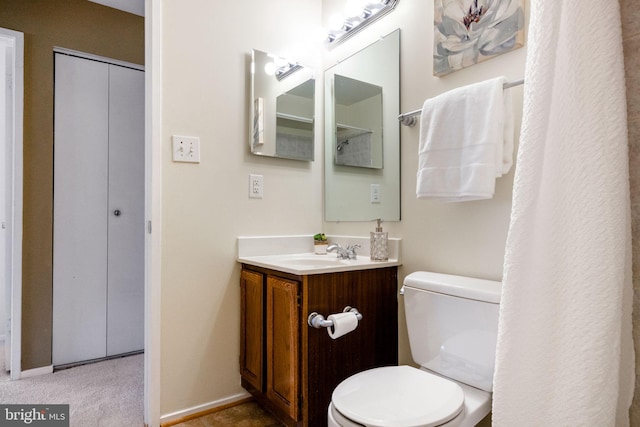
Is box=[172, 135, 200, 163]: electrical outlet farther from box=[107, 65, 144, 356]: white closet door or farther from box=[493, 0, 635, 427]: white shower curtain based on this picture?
box=[493, 0, 635, 427]: white shower curtain

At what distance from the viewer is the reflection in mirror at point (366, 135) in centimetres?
167

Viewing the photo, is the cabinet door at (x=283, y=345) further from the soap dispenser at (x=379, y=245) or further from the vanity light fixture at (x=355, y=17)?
the vanity light fixture at (x=355, y=17)

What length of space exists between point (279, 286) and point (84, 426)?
1.06 meters

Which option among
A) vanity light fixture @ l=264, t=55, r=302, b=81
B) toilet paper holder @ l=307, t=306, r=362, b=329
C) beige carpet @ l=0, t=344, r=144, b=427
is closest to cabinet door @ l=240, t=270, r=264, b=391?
toilet paper holder @ l=307, t=306, r=362, b=329

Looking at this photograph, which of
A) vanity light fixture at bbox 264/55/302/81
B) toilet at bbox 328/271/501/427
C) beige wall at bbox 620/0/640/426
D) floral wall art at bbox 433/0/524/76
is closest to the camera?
beige wall at bbox 620/0/640/426

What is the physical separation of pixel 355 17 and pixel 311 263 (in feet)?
4.03

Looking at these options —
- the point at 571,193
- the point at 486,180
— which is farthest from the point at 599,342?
the point at 486,180

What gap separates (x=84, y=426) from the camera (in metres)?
1.56

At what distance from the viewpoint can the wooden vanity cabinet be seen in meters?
1.34

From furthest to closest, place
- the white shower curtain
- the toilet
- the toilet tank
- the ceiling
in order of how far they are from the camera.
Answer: the ceiling < the toilet tank < the toilet < the white shower curtain

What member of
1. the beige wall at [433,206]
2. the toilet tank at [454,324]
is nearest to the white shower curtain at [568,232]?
the toilet tank at [454,324]

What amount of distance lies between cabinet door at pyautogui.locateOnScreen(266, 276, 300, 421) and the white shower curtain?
2.48 feet

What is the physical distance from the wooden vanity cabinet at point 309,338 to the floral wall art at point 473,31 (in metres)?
0.88

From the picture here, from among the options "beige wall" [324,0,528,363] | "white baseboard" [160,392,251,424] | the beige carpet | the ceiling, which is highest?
the ceiling
